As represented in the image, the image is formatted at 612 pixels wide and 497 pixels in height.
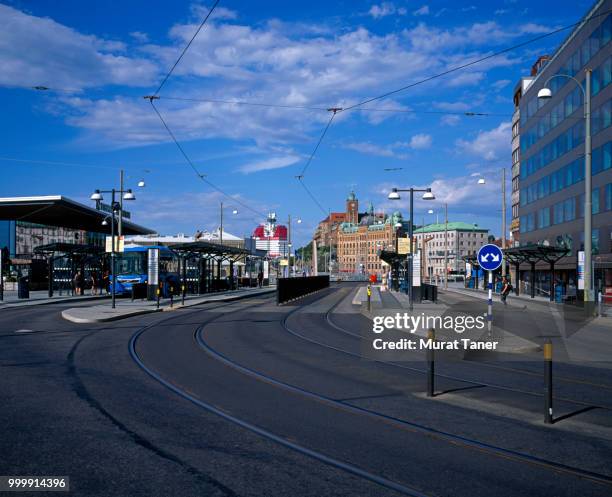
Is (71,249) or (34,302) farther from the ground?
(71,249)

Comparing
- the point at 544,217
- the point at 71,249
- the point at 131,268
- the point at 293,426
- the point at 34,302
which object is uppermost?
the point at 544,217

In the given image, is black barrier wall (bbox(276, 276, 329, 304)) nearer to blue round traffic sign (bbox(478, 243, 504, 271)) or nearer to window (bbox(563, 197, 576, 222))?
blue round traffic sign (bbox(478, 243, 504, 271))

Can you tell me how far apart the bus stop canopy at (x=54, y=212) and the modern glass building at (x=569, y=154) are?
3542cm

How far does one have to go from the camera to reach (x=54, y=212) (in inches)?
2159

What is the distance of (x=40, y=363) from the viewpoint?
1385 cm

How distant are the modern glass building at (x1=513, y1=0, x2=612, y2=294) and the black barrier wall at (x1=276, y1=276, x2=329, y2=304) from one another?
56.5 feet

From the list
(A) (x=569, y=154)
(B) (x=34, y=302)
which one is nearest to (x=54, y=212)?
(B) (x=34, y=302)

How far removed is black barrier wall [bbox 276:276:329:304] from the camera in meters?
38.8

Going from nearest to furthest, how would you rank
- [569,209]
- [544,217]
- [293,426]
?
1. [293,426]
2. [569,209]
3. [544,217]

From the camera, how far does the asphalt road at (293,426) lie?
247 inches

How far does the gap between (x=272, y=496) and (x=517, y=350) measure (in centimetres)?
1249

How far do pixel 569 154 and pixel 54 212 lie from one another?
41.2 m

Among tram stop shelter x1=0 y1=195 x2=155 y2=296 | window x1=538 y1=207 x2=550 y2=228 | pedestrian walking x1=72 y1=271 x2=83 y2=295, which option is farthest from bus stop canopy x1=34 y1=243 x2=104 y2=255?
window x1=538 y1=207 x2=550 y2=228

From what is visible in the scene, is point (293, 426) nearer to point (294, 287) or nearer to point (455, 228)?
point (294, 287)
